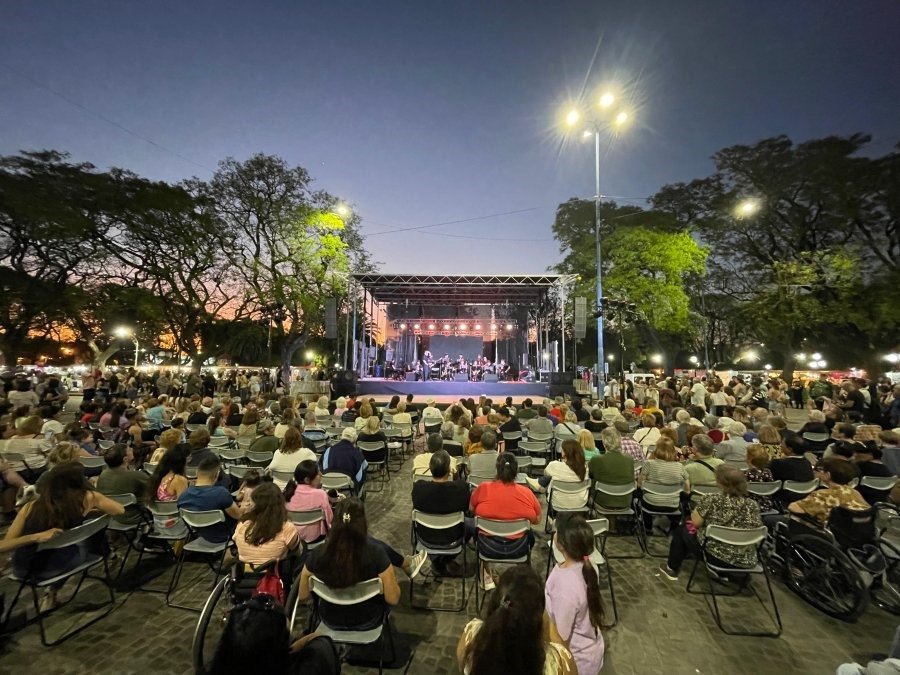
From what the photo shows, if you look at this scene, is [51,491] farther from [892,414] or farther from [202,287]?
[202,287]

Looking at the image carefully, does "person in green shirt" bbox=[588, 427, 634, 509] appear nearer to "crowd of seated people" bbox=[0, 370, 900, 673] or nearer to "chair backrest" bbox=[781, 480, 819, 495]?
"crowd of seated people" bbox=[0, 370, 900, 673]

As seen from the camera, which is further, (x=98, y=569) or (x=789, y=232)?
(x=789, y=232)

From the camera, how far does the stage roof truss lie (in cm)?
1809

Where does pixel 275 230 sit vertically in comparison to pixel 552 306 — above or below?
above

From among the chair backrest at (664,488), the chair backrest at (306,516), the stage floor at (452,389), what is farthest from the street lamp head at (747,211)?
the chair backrest at (306,516)

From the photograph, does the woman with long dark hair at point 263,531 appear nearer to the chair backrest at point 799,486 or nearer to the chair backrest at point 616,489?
the chair backrest at point 616,489

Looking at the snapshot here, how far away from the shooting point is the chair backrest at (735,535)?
2977 mm

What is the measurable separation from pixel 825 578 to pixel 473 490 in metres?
2.94

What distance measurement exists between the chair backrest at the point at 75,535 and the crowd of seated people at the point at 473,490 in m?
0.10

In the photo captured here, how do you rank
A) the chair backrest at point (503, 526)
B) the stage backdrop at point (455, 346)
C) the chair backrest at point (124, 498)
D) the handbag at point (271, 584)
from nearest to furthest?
1. the handbag at point (271, 584)
2. the chair backrest at point (503, 526)
3. the chair backrest at point (124, 498)
4. the stage backdrop at point (455, 346)

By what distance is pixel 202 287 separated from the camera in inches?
790

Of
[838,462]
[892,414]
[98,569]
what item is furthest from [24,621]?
[892,414]

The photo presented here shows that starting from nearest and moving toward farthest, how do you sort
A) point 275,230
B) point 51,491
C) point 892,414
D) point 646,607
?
point 51,491 < point 646,607 < point 892,414 < point 275,230

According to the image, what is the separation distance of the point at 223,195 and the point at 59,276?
793cm
